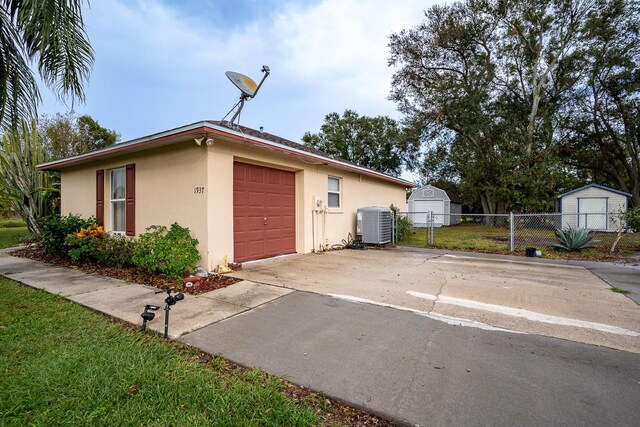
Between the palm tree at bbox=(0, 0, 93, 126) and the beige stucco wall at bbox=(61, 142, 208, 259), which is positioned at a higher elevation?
the palm tree at bbox=(0, 0, 93, 126)

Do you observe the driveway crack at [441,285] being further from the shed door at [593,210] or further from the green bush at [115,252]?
the shed door at [593,210]

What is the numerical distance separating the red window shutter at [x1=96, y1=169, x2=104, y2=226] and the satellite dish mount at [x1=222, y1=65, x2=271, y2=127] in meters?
4.34


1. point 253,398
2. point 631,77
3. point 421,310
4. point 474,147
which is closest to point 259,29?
point 421,310

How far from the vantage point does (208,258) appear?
19.5 feet

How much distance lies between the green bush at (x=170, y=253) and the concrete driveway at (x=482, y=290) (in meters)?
1.01

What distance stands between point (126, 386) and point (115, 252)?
17.2 feet

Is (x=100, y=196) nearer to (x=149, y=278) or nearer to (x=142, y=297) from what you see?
(x=149, y=278)

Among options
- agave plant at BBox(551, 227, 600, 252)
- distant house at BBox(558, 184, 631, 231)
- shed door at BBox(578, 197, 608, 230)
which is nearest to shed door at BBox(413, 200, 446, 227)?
distant house at BBox(558, 184, 631, 231)

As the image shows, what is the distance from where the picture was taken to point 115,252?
650cm

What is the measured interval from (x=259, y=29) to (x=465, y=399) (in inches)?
419

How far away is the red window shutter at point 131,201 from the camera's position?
23.7 ft

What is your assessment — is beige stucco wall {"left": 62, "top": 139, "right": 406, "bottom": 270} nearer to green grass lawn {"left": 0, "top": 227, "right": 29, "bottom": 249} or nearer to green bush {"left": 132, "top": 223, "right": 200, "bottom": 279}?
green bush {"left": 132, "top": 223, "right": 200, "bottom": 279}

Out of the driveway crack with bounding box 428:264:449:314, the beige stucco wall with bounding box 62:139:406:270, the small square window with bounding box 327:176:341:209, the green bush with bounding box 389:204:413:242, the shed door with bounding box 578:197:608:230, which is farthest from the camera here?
the shed door with bounding box 578:197:608:230

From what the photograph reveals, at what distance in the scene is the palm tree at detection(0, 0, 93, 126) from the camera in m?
3.46
